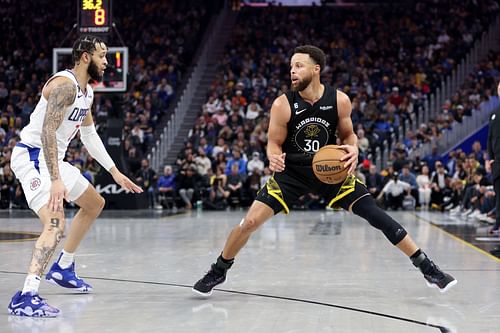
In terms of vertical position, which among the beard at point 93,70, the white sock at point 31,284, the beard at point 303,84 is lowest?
the white sock at point 31,284

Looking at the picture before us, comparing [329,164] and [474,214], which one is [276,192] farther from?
[474,214]

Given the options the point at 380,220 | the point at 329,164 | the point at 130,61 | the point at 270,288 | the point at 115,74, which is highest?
the point at 130,61

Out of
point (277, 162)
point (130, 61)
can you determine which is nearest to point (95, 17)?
point (277, 162)

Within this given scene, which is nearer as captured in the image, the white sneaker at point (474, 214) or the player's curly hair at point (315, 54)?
the player's curly hair at point (315, 54)

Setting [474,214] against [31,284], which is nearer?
[31,284]

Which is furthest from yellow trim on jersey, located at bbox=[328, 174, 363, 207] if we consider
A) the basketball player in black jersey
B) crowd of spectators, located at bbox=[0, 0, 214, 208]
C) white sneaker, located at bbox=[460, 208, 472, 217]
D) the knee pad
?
crowd of spectators, located at bbox=[0, 0, 214, 208]

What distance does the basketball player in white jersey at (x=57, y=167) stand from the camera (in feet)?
17.0

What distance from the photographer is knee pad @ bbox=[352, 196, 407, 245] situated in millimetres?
5914

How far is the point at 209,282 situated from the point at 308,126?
1328 mm

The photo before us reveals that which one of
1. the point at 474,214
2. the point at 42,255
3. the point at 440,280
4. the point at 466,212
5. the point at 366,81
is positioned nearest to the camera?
the point at 42,255

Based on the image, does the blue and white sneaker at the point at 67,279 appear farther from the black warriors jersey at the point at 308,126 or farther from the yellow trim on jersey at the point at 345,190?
the yellow trim on jersey at the point at 345,190

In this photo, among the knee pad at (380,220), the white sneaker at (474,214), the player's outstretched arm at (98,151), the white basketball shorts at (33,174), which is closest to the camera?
the white basketball shorts at (33,174)

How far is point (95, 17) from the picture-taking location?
16.3 meters

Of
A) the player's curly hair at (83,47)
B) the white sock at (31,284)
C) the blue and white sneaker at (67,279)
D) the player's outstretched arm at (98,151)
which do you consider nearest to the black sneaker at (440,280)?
the player's outstretched arm at (98,151)
